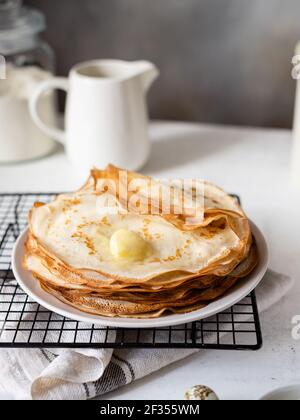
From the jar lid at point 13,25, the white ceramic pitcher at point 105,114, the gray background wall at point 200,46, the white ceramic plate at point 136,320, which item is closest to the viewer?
the white ceramic plate at point 136,320

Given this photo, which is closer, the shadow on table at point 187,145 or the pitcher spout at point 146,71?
the pitcher spout at point 146,71

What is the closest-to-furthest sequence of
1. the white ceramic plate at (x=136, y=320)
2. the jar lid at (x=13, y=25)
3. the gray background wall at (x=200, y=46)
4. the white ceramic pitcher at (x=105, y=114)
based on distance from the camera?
the white ceramic plate at (x=136, y=320)
the white ceramic pitcher at (x=105, y=114)
the jar lid at (x=13, y=25)
the gray background wall at (x=200, y=46)

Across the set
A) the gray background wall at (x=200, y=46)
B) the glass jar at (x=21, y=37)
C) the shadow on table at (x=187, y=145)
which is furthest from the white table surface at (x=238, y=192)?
the glass jar at (x=21, y=37)

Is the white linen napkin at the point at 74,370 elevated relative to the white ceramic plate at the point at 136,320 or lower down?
lower down

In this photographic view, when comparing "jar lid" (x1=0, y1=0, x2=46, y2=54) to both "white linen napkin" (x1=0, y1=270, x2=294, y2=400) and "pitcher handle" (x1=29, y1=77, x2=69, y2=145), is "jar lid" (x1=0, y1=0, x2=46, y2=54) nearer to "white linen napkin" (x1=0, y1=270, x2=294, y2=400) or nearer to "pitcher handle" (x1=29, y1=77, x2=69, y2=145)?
"pitcher handle" (x1=29, y1=77, x2=69, y2=145)

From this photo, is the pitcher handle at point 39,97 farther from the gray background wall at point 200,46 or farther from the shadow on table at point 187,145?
the gray background wall at point 200,46

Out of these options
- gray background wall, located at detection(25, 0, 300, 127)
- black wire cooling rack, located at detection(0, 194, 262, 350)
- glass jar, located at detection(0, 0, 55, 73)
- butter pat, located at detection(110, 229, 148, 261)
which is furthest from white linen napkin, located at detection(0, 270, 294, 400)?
gray background wall, located at detection(25, 0, 300, 127)

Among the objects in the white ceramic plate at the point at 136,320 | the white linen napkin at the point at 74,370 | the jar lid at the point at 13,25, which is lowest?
the white linen napkin at the point at 74,370
